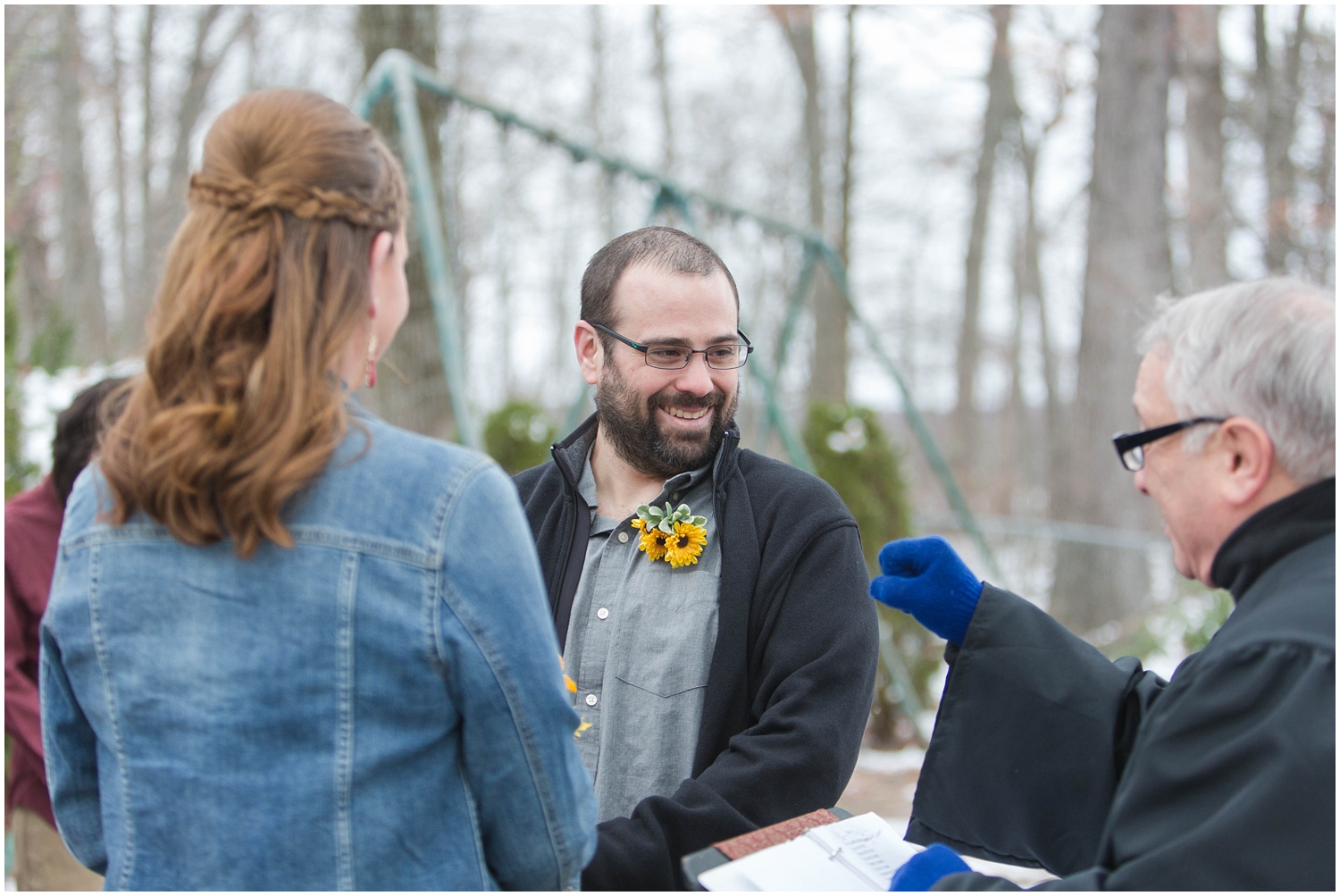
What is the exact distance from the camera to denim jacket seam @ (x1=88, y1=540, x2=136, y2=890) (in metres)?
1.22

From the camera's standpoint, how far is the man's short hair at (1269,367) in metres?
1.37

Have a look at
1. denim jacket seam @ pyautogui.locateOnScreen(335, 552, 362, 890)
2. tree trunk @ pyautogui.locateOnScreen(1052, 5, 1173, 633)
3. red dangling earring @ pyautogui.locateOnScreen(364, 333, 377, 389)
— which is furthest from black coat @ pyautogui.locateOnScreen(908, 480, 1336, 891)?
tree trunk @ pyautogui.locateOnScreen(1052, 5, 1173, 633)

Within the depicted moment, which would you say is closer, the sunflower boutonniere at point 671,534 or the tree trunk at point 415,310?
the sunflower boutonniere at point 671,534

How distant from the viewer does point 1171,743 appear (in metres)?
1.31

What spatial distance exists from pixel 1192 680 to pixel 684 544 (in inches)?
36.0

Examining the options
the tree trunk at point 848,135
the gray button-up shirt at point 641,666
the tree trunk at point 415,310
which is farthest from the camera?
the tree trunk at point 848,135

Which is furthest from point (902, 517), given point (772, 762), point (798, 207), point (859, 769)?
point (798, 207)

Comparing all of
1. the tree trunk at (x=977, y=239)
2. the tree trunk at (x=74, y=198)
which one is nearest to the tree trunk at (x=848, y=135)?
the tree trunk at (x=977, y=239)

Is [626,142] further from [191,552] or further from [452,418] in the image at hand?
[191,552]

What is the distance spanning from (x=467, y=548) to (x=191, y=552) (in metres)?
0.32

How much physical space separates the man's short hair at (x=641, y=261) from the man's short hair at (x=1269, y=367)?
3.10 ft

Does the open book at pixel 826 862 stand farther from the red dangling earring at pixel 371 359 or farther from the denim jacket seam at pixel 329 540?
the red dangling earring at pixel 371 359

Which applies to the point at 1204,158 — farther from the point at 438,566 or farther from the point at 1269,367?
the point at 438,566

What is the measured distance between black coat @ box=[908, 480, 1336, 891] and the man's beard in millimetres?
661
